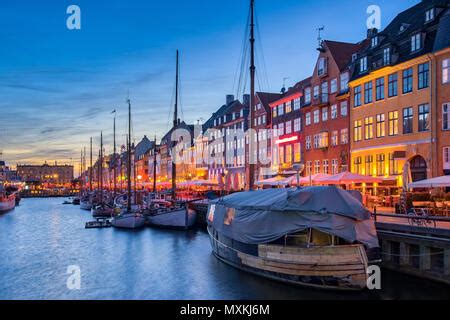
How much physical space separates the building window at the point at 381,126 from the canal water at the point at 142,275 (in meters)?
17.7

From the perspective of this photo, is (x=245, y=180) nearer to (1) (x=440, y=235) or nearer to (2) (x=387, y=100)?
(2) (x=387, y=100)

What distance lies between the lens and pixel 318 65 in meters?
55.1

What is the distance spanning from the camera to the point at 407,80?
131 feet

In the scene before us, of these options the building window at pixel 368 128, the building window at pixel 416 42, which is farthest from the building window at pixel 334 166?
the building window at pixel 416 42

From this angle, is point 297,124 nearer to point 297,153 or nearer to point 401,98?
point 297,153

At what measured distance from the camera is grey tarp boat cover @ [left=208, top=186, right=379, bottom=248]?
20.9 m

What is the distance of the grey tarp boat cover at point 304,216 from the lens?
68.7 ft

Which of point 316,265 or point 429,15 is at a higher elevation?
point 429,15

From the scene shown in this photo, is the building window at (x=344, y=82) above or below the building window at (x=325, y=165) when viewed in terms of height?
above

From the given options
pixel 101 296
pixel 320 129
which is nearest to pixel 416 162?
pixel 320 129

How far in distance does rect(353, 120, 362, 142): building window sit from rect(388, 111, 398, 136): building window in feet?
16.0

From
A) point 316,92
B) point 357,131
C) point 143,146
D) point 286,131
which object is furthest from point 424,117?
point 143,146

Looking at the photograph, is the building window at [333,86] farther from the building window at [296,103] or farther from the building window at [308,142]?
the building window at [296,103]

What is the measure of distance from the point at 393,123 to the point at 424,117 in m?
4.10
